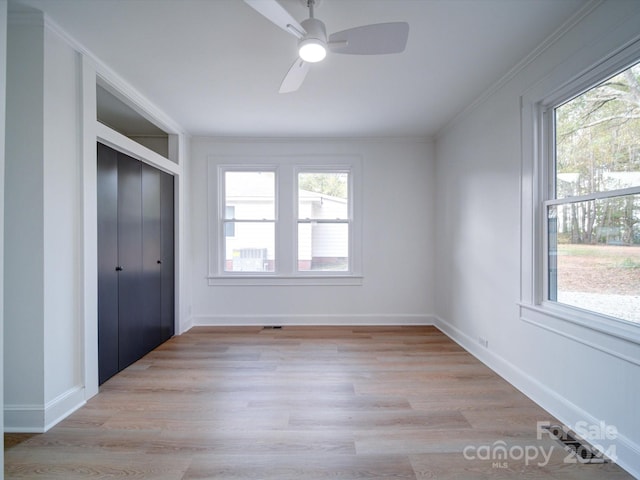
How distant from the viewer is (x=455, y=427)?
205 cm

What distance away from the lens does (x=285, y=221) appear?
4.36m

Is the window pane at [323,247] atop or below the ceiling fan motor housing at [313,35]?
below

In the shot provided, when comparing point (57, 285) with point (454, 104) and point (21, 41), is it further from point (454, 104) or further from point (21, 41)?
point (454, 104)

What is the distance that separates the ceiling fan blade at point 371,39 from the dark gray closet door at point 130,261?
2.23 m

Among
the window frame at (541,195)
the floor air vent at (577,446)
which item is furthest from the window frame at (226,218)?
the floor air vent at (577,446)

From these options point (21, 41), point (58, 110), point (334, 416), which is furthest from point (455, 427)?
point (21, 41)

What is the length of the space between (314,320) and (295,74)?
10.4ft

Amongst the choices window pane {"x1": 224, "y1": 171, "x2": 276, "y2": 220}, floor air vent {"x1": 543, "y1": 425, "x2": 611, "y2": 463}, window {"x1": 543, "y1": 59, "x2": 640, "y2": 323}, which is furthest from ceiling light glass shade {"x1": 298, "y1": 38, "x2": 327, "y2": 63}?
floor air vent {"x1": 543, "y1": 425, "x2": 611, "y2": 463}

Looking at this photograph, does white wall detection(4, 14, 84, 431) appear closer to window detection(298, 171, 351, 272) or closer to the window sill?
the window sill

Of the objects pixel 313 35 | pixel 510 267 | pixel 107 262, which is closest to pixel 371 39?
pixel 313 35

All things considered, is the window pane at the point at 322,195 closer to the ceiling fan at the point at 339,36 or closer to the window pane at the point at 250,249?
the window pane at the point at 250,249

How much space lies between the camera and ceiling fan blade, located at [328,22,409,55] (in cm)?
168

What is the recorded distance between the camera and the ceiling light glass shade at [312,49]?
176 cm

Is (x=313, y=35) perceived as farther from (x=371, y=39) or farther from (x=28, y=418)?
(x=28, y=418)
